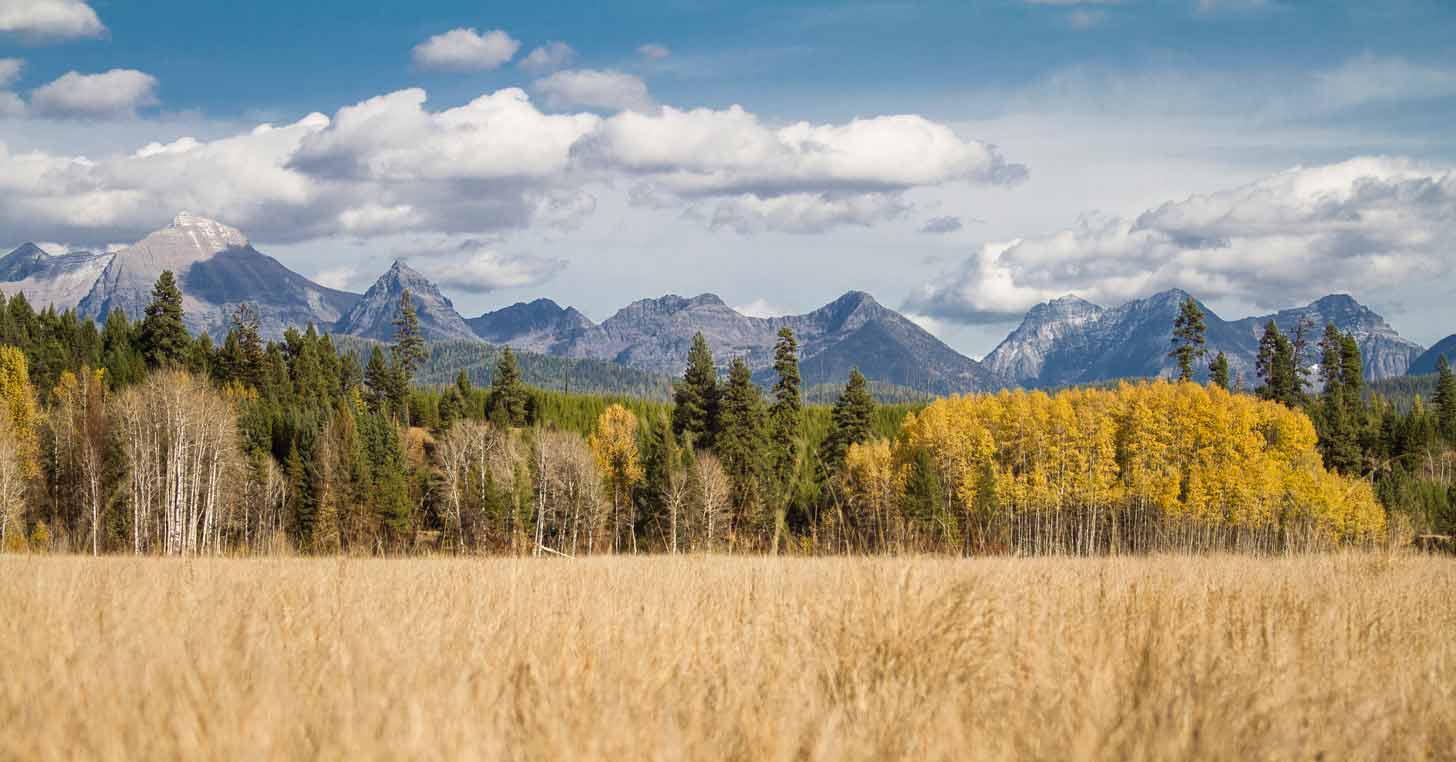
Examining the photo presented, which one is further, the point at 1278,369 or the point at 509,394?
the point at 509,394

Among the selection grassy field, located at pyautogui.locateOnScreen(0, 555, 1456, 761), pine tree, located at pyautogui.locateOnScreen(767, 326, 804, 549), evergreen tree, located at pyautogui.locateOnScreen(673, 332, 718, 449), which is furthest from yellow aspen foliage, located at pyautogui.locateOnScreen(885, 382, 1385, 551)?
grassy field, located at pyautogui.locateOnScreen(0, 555, 1456, 761)

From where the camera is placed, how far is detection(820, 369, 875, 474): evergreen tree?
6550 cm

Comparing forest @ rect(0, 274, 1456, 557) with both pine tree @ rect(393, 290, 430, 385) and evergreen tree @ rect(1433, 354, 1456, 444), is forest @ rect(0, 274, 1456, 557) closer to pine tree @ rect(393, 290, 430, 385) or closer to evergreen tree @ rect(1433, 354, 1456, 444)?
evergreen tree @ rect(1433, 354, 1456, 444)

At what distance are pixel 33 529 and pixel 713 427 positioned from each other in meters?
40.1

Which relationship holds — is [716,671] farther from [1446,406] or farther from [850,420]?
[1446,406]

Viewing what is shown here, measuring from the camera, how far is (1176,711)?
12.6 feet

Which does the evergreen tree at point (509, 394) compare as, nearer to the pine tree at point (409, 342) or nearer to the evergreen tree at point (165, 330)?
the pine tree at point (409, 342)

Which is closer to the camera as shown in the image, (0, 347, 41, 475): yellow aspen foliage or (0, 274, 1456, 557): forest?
(0, 274, 1456, 557): forest

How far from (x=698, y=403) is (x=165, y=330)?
157 feet

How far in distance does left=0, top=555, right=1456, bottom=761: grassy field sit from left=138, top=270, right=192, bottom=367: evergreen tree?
Answer: 85.5 m

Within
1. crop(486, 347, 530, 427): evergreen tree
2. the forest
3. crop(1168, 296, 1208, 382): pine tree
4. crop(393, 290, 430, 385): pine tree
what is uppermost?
crop(393, 290, 430, 385): pine tree

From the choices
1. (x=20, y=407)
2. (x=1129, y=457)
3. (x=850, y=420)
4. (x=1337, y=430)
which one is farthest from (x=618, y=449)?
(x=1337, y=430)

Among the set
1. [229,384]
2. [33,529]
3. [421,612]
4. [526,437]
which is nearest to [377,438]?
[526,437]

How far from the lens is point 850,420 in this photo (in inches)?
2606
